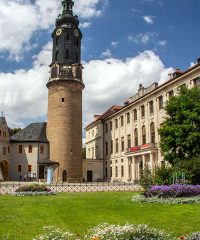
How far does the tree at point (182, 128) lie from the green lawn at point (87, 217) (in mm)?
12024

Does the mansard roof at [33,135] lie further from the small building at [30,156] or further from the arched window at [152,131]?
the arched window at [152,131]

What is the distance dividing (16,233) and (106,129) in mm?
57484

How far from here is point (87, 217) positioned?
1490 cm

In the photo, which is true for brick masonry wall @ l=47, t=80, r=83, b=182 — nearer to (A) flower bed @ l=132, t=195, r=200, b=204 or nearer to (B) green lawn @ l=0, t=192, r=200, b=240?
(A) flower bed @ l=132, t=195, r=200, b=204

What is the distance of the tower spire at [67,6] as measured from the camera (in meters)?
65.1

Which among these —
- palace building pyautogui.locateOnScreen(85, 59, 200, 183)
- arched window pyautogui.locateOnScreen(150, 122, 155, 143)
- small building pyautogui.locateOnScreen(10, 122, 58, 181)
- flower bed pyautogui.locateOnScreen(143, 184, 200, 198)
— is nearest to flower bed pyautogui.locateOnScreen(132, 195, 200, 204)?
flower bed pyautogui.locateOnScreen(143, 184, 200, 198)

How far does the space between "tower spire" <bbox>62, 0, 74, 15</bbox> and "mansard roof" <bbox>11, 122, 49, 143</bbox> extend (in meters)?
21.2

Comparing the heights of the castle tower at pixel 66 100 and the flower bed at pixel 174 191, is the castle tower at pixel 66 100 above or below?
above

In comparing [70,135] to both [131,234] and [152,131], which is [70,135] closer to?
A: [152,131]

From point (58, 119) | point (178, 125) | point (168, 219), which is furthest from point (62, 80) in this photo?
point (168, 219)

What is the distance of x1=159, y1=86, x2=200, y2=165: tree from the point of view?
29.9 metres

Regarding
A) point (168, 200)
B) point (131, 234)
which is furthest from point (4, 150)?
point (131, 234)

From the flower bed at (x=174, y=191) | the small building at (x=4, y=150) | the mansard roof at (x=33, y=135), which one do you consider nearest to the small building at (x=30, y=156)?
the mansard roof at (x=33, y=135)

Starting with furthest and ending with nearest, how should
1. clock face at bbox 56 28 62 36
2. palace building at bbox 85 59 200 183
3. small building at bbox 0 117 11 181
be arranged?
clock face at bbox 56 28 62 36, small building at bbox 0 117 11 181, palace building at bbox 85 59 200 183
